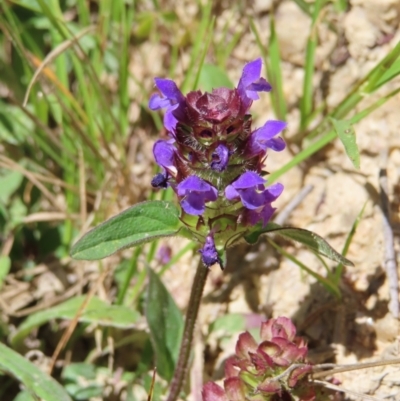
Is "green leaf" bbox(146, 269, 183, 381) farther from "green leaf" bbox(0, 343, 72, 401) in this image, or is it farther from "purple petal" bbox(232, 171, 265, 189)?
"purple petal" bbox(232, 171, 265, 189)

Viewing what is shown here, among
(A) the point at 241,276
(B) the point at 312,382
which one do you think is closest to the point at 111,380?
(A) the point at 241,276

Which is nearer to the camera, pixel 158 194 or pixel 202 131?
pixel 202 131

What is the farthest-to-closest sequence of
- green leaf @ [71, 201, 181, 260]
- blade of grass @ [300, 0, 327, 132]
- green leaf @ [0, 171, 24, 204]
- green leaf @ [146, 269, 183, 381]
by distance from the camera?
green leaf @ [0, 171, 24, 204], blade of grass @ [300, 0, 327, 132], green leaf @ [146, 269, 183, 381], green leaf @ [71, 201, 181, 260]

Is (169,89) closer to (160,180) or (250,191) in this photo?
(160,180)

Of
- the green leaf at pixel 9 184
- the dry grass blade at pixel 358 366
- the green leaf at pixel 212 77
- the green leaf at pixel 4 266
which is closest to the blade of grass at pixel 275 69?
the green leaf at pixel 212 77

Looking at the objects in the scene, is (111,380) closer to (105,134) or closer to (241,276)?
(241,276)

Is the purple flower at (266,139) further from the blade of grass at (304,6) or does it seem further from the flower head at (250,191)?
the blade of grass at (304,6)

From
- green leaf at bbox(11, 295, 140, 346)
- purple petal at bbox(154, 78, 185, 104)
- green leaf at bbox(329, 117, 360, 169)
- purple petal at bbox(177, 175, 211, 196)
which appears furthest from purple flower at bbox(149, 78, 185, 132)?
green leaf at bbox(11, 295, 140, 346)
